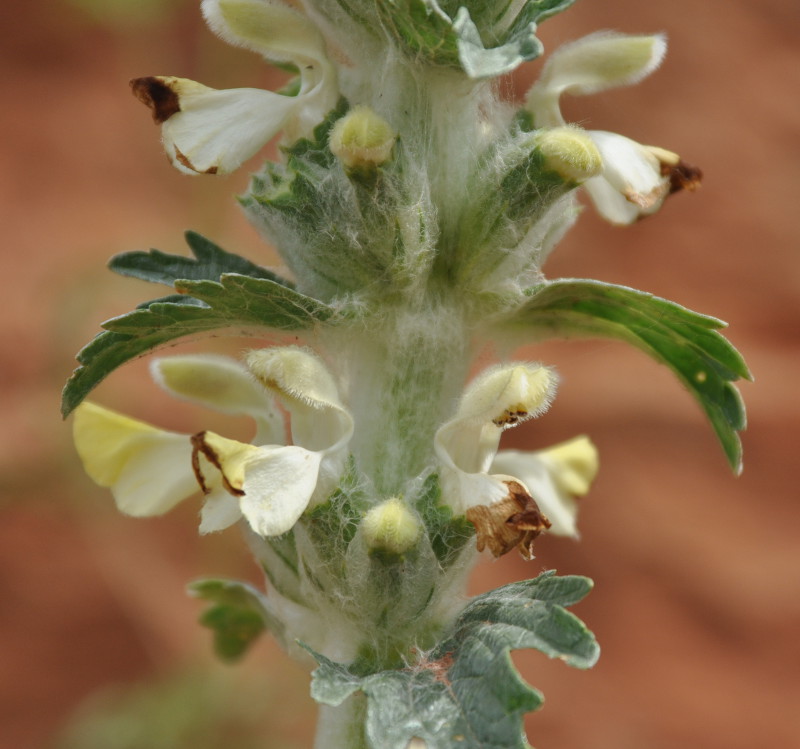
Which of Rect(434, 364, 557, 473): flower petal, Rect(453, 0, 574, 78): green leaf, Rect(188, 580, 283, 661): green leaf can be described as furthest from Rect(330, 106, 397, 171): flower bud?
Rect(188, 580, 283, 661): green leaf

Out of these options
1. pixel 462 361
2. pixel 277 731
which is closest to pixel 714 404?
pixel 462 361

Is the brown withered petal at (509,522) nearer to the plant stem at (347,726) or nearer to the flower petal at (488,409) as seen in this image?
the flower petal at (488,409)

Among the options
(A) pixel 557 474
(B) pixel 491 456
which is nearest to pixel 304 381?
(B) pixel 491 456

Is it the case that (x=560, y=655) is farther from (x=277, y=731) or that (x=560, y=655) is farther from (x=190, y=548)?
(x=190, y=548)

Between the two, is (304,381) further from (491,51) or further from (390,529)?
(491,51)

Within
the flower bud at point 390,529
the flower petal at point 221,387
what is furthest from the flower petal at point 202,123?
the flower bud at point 390,529

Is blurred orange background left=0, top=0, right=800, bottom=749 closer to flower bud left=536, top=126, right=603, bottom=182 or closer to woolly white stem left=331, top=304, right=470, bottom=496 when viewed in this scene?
woolly white stem left=331, top=304, right=470, bottom=496
